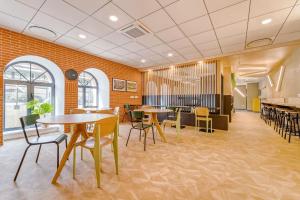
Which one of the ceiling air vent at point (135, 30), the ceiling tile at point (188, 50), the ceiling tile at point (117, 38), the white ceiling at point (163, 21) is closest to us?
the white ceiling at point (163, 21)

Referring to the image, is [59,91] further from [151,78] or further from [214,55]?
[214,55]

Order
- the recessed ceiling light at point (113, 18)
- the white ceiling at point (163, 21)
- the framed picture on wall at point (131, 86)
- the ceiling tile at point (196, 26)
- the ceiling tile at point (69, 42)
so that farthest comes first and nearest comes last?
the framed picture on wall at point (131, 86)
the ceiling tile at point (69, 42)
the ceiling tile at point (196, 26)
the recessed ceiling light at point (113, 18)
the white ceiling at point (163, 21)

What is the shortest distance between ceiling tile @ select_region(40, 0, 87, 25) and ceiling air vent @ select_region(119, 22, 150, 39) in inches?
37.2

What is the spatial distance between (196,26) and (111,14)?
1.96 m

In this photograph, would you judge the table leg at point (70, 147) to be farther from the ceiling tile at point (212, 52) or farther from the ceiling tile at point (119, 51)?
the ceiling tile at point (212, 52)

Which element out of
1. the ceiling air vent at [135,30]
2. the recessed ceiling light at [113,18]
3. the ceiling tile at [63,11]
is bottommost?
the ceiling air vent at [135,30]

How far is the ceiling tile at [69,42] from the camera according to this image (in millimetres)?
4096

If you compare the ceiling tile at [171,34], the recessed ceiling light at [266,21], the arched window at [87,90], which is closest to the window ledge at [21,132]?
the arched window at [87,90]

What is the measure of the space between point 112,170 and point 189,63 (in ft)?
18.1

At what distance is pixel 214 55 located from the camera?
5320 millimetres

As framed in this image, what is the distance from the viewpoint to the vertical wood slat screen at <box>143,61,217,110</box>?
5859mm

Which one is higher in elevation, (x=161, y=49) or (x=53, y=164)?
(x=161, y=49)

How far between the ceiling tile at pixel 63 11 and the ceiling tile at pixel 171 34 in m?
1.89

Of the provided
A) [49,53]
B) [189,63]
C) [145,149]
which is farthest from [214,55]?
[49,53]
